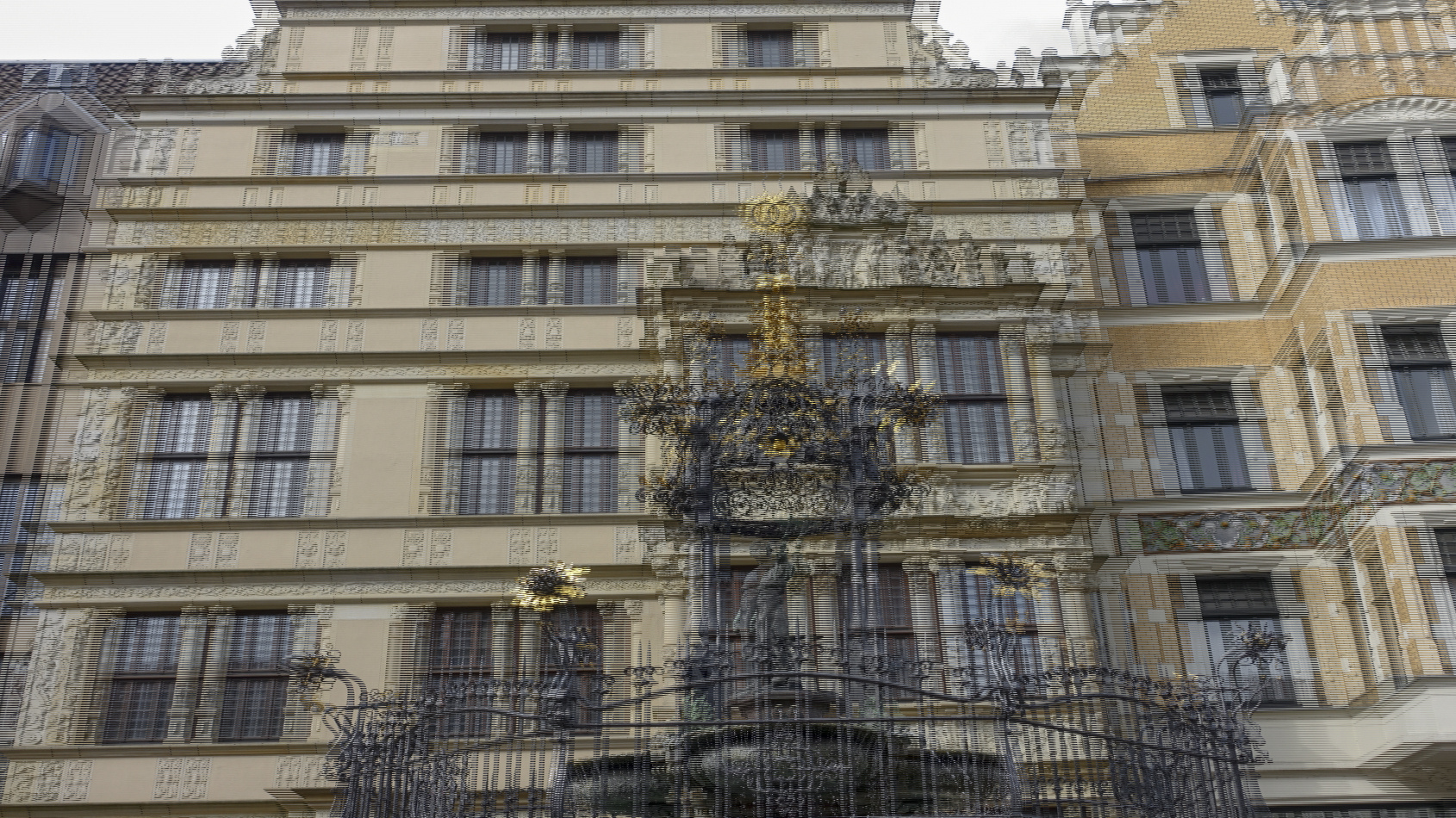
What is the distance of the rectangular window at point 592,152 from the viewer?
1051 inches

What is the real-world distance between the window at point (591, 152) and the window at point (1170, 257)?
9891 mm

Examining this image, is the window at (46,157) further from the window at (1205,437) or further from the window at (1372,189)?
the window at (1372,189)

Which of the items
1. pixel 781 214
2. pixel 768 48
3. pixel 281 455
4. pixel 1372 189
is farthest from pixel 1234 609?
pixel 281 455

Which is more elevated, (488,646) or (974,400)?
(974,400)

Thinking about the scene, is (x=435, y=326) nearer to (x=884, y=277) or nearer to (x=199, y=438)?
(x=199, y=438)

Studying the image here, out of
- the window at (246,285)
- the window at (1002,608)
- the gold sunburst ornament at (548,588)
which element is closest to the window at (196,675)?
the window at (246,285)

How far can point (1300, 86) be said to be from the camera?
23.9 meters

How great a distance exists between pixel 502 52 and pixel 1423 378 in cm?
1787

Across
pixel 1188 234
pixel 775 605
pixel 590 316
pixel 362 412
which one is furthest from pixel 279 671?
pixel 1188 234

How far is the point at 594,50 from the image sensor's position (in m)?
28.1

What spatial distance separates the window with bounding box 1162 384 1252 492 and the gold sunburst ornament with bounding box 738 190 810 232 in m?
7.02

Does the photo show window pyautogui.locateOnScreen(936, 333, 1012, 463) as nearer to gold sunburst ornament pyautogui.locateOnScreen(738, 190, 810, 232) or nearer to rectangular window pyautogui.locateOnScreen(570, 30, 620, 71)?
gold sunburst ornament pyautogui.locateOnScreen(738, 190, 810, 232)

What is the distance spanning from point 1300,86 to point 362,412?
16.9 m

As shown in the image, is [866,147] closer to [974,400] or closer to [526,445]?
[974,400]
